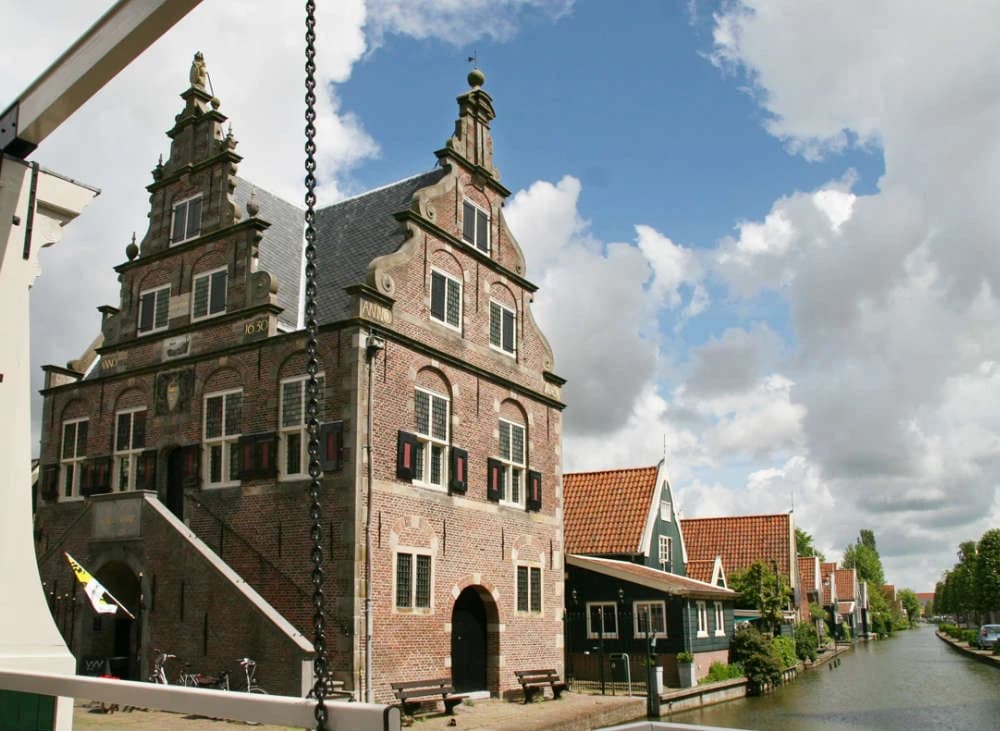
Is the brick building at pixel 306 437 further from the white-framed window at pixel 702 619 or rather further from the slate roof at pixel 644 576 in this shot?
the white-framed window at pixel 702 619

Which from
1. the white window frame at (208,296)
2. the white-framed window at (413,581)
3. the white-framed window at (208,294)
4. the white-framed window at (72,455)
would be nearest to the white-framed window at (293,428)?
the white-framed window at (413,581)

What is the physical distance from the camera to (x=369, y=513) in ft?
58.5

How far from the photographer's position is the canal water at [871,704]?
2240cm

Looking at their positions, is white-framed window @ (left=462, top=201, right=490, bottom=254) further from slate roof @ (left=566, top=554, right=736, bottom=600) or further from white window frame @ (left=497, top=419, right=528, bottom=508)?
slate roof @ (left=566, top=554, right=736, bottom=600)

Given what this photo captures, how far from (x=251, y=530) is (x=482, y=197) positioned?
9994 millimetres

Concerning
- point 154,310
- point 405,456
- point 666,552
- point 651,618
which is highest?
point 154,310

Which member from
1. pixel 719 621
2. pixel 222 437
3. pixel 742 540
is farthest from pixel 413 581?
pixel 742 540

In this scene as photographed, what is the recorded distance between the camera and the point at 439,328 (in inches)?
819

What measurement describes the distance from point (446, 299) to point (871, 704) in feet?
58.1

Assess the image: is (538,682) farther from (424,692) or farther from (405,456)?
(405,456)

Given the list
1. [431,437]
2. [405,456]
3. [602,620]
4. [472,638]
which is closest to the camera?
[405,456]

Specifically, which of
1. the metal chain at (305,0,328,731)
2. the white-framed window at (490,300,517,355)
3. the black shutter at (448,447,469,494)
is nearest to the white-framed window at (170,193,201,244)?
the white-framed window at (490,300,517,355)

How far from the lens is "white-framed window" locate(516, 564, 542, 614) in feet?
74.1

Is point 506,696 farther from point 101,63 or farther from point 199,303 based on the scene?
point 101,63
